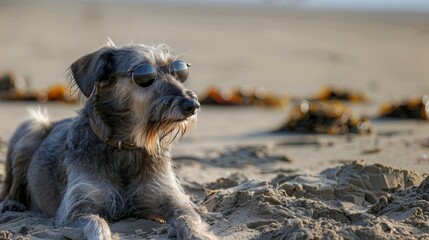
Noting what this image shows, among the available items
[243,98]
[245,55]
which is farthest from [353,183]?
[245,55]

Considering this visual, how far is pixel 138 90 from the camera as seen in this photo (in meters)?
6.45

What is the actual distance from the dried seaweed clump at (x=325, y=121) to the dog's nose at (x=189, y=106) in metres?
5.46

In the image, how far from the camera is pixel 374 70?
2103cm

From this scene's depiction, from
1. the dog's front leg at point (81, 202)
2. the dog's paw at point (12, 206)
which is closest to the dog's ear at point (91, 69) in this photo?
the dog's front leg at point (81, 202)

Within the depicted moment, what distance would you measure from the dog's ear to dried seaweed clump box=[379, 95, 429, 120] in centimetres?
730

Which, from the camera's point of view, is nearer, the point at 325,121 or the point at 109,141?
the point at 109,141

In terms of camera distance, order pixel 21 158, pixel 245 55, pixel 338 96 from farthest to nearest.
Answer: pixel 245 55 < pixel 338 96 < pixel 21 158

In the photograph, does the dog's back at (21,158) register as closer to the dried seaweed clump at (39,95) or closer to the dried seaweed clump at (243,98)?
the dried seaweed clump at (39,95)

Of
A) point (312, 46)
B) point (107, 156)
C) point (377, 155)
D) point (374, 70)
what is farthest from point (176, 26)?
point (107, 156)

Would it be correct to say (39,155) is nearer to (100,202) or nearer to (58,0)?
(100,202)

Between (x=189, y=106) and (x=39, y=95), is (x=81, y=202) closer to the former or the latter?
(x=189, y=106)

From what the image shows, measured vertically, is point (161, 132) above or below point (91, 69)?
below

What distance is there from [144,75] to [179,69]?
36 cm

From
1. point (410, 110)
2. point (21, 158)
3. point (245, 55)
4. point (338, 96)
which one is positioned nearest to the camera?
point (21, 158)
